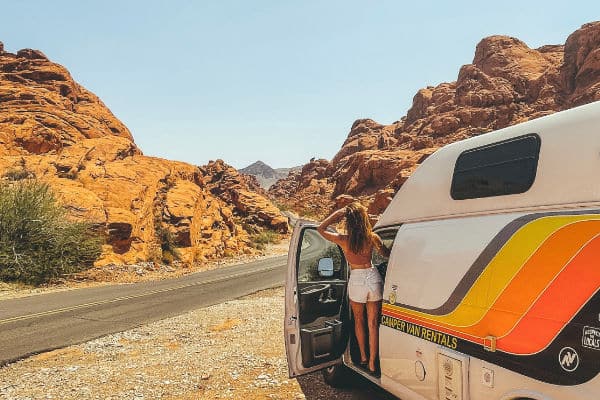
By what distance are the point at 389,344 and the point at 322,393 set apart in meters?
1.79

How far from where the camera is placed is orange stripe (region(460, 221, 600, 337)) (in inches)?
89.7

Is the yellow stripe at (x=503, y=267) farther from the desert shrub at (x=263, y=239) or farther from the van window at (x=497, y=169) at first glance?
the desert shrub at (x=263, y=239)

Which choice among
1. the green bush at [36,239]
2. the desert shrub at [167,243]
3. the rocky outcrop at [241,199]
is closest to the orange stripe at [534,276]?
the green bush at [36,239]

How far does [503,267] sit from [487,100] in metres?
75.5

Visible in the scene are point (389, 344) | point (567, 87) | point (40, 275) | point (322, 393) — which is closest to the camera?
point (389, 344)

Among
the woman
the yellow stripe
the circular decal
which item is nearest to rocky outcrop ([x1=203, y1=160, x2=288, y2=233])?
the woman

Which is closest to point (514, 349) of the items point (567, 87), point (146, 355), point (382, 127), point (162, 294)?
point (146, 355)

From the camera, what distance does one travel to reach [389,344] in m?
3.73

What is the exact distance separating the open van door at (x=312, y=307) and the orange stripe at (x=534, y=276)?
2096 millimetres

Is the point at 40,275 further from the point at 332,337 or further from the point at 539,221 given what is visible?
the point at 539,221

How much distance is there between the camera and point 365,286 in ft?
13.2

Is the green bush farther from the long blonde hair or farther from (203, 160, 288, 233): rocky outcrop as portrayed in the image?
(203, 160, 288, 233): rocky outcrop

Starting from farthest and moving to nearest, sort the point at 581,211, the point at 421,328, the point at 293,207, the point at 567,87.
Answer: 1. the point at 293,207
2. the point at 567,87
3. the point at 421,328
4. the point at 581,211

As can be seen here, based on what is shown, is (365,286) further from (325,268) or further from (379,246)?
(325,268)
